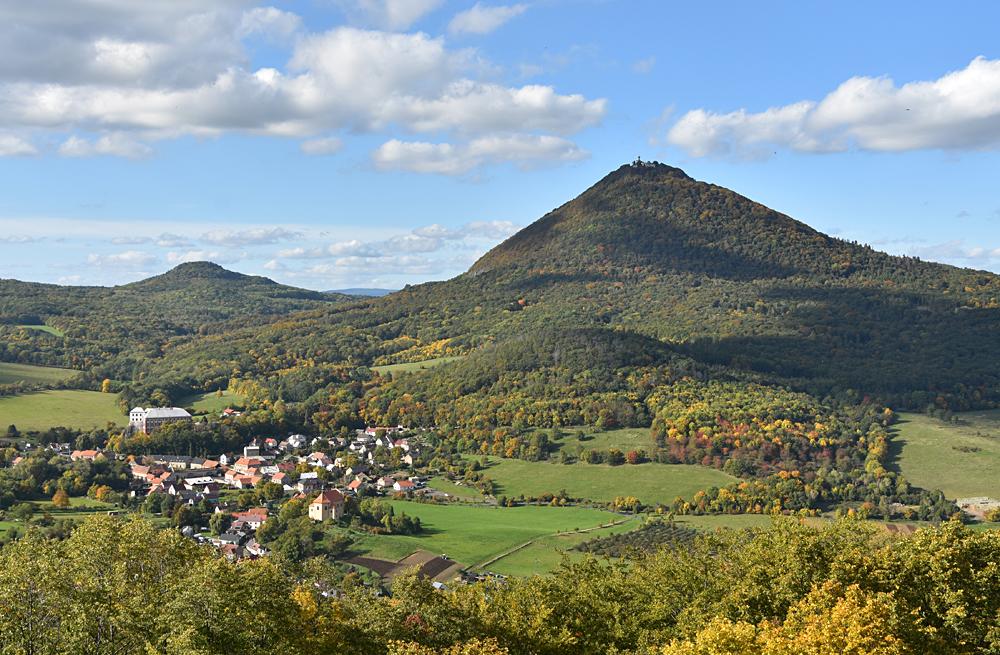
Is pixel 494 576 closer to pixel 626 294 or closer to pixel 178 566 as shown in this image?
pixel 178 566

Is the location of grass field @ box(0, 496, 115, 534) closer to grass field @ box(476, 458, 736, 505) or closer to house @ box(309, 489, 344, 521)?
house @ box(309, 489, 344, 521)

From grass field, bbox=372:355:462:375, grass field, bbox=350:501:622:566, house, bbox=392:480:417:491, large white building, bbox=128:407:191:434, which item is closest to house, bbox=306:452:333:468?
house, bbox=392:480:417:491

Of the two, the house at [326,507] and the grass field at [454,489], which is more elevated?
the house at [326,507]

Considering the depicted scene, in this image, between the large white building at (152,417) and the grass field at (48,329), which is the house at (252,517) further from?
the grass field at (48,329)

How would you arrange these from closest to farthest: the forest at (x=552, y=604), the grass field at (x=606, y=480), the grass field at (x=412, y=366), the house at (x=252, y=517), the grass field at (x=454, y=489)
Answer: the forest at (x=552, y=604)
the house at (x=252, y=517)
the grass field at (x=606, y=480)
the grass field at (x=454, y=489)
the grass field at (x=412, y=366)

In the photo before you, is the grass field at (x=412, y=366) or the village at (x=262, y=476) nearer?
the village at (x=262, y=476)

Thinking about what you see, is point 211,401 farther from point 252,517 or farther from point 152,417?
point 252,517

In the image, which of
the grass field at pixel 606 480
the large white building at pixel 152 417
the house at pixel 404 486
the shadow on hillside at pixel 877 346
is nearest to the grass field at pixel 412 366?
the large white building at pixel 152 417
